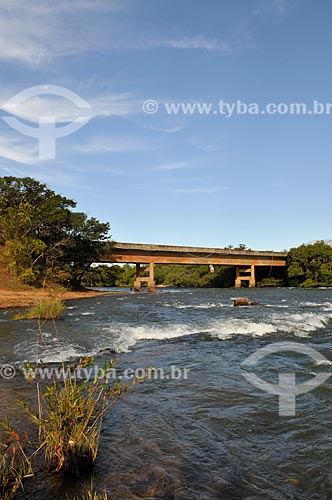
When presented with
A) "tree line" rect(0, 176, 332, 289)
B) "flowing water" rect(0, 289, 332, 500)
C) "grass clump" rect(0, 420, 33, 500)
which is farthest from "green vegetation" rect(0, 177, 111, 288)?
"grass clump" rect(0, 420, 33, 500)

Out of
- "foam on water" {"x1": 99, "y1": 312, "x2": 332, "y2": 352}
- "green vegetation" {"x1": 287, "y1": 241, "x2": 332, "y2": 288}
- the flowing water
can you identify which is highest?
"green vegetation" {"x1": 287, "y1": 241, "x2": 332, "y2": 288}

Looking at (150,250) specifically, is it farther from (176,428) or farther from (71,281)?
(176,428)

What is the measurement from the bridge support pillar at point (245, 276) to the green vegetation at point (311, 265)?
6485 mm

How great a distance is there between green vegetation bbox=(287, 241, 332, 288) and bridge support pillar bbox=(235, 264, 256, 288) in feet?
21.3

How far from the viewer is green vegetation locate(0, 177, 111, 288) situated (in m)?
33.8

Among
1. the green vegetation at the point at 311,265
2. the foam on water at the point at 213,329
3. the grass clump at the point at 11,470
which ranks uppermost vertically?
the green vegetation at the point at 311,265

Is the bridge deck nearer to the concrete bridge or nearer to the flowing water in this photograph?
the concrete bridge

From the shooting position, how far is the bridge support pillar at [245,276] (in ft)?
225

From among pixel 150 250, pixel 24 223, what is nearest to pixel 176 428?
pixel 24 223

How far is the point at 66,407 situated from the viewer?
354 cm

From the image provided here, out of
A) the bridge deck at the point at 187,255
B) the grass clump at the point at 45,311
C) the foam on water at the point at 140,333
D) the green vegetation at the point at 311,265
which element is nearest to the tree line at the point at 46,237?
the bridge deck at the point at 187,255

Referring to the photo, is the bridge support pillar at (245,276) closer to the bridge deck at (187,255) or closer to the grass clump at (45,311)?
the bridge deck at (187,255)

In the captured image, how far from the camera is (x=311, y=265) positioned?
65125mm

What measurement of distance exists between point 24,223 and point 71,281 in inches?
413
